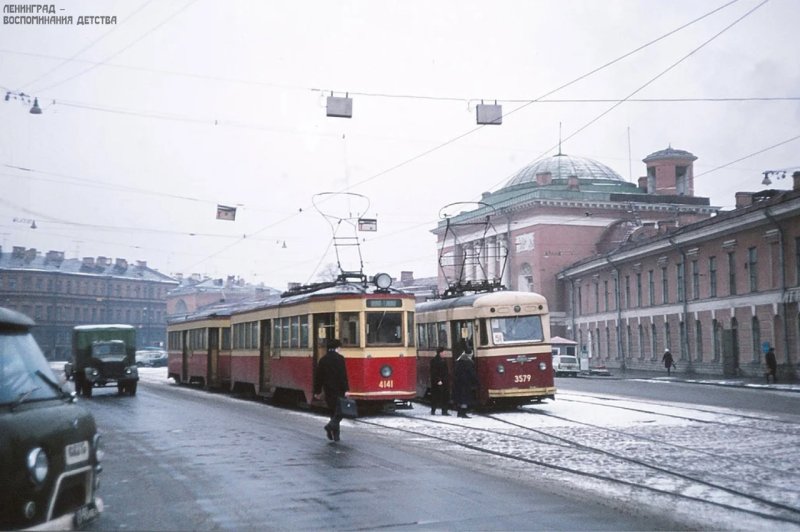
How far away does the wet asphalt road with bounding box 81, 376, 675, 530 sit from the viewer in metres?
8.37

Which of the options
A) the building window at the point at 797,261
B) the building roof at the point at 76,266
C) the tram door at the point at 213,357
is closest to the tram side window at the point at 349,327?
the tram door at the point at 213,357

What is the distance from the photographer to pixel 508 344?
23.4m

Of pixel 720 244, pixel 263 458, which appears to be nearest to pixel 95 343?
pixel 263 458

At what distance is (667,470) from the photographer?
39.4 feet

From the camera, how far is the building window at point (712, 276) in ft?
169

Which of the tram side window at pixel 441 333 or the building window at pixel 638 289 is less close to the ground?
the building window at pixel 638 289

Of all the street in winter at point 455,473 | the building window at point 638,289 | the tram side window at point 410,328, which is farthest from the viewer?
the building window at point 638,289

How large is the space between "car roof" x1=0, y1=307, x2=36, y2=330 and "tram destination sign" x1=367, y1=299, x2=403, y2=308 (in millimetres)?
15247

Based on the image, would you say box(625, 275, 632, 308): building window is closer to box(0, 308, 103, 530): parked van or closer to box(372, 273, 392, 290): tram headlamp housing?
box(372, 273, 392, 290): tram headlamp housing

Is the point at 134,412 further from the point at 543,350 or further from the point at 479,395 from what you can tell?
the point at 543,350

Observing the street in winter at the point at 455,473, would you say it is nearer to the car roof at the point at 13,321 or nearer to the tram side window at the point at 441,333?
the car roof at the point at 13,321

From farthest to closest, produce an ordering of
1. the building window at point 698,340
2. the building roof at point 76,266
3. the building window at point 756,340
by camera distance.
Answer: the building roof at point 76,266 < the building window at point 698,340 < the building window at point 756,340

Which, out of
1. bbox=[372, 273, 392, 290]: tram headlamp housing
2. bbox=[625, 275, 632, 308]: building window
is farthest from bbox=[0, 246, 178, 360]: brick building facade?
bbox=[372, 273, 392, 290]: tram headlamp housing

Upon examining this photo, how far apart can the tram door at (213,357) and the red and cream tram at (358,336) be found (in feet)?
33.9
